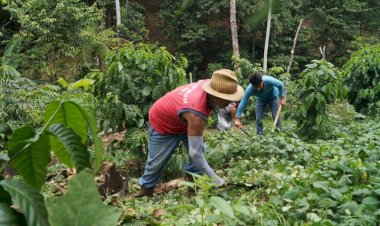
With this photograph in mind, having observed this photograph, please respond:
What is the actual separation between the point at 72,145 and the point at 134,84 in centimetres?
453

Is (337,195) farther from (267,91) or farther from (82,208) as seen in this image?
(267,91)

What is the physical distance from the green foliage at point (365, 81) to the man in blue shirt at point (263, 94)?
8.29 ft

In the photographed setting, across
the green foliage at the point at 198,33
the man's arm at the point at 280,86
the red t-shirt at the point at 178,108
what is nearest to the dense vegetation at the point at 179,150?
the man's arm at the point at 280,86

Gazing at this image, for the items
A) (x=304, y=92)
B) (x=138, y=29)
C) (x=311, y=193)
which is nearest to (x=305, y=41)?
(x=138, y=29)

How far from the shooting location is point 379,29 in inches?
1099

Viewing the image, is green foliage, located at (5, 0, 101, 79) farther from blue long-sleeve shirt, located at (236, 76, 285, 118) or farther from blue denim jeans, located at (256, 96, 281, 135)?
blue long-sleeve shirt, located at (236, 76, 285, 118)

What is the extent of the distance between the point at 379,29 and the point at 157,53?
26.0m

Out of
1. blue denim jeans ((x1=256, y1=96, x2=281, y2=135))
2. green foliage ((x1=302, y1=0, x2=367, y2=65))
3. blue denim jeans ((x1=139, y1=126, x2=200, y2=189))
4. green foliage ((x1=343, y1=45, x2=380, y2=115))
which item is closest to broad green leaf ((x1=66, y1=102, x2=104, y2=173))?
blue denim jeans ((x1=139, y1=126, x2=200, y2=189))

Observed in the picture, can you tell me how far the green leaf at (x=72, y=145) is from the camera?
108 cm

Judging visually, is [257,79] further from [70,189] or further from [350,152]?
[70,189]

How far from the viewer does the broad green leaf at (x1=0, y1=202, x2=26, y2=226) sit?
968 millimetres

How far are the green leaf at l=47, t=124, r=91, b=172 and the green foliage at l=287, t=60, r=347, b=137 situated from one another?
567 cm

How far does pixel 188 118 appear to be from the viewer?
3.84 m

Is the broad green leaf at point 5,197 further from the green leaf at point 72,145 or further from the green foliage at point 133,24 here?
the green foliage at point 133,24
